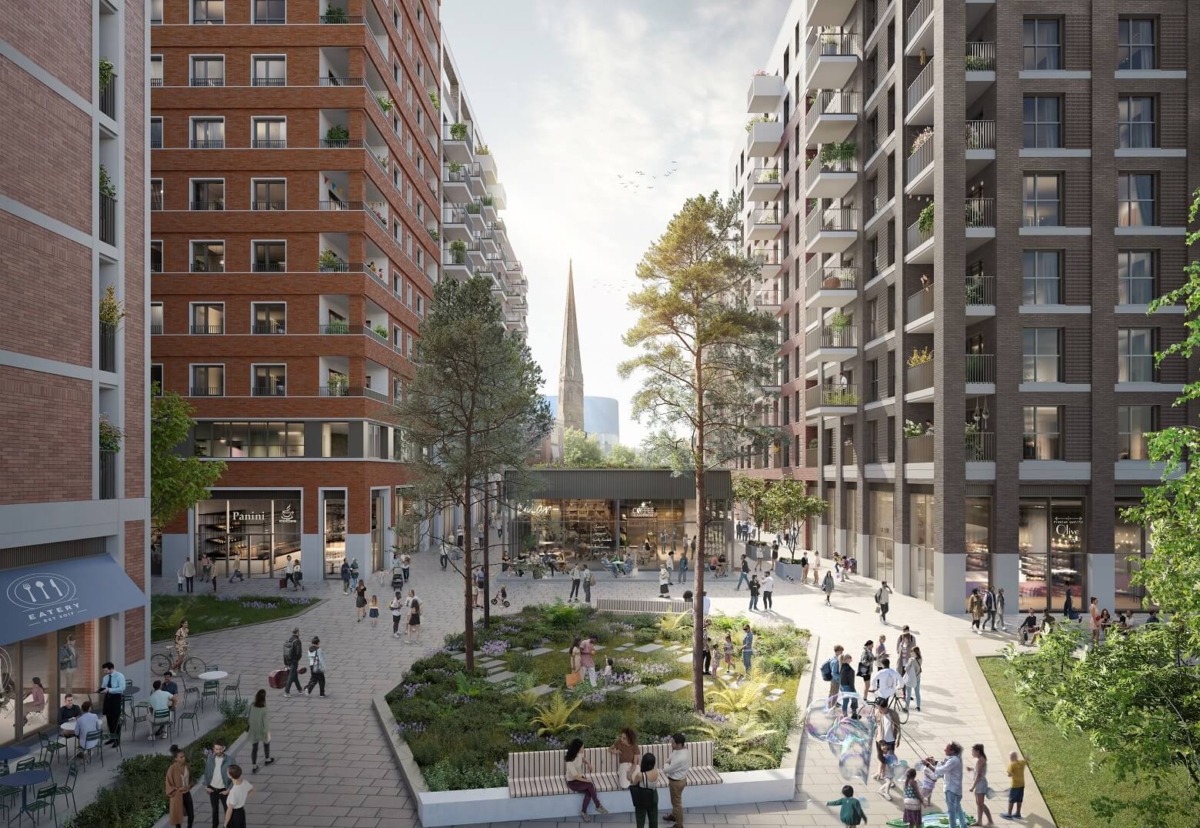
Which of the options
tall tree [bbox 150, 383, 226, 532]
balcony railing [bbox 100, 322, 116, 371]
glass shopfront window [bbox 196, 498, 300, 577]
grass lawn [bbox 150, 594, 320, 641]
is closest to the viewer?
balcony railing [bbox 100, 322, 116, 371]

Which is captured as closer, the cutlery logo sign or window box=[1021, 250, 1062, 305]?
the cutlery logo sign

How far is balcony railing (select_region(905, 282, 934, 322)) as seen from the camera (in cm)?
3212

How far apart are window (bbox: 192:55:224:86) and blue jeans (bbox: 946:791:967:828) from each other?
4283cm

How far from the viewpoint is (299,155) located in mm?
38531

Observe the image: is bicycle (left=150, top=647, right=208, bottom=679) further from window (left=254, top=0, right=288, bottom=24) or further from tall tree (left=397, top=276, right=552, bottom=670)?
window (left=254, top=0, right=288, bottom=24)

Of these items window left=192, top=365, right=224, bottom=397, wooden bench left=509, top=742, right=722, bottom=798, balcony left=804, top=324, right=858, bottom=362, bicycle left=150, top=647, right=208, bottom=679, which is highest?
balcony left=804, top=324, right=858, bottom=362

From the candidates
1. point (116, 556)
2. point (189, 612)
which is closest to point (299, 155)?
point (189, 612)

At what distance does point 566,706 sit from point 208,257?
3218cm

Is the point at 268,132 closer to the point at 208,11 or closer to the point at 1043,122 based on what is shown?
the point at 208,11

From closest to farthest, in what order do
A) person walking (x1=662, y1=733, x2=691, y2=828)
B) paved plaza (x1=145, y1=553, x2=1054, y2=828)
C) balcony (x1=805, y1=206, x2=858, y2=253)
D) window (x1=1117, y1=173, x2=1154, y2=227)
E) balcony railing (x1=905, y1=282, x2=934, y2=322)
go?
person walking (x1=662, y1=733, x2=691, y2=828)
paved plaza (x1=145, y1=553, x2=1054, y2=828)
window (x1=1117, y1=173, x2=1154, y2=227)
balcony railing (x1=905, y1=282, x2=934, y2=322)
balcony (x1=805, y1=206, x2=858, y2=253)

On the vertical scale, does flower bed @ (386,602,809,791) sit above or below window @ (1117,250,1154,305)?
below

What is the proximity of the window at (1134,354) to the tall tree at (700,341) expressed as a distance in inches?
749

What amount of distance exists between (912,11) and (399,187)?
30.0 metres

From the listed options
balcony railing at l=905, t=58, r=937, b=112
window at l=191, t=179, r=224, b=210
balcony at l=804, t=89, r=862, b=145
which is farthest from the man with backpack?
balcony at l=804, t=89, r=862, b=145
